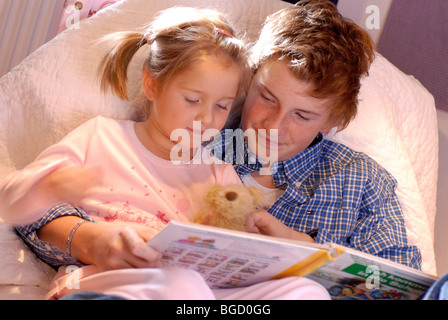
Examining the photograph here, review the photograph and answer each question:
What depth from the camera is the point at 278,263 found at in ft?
2.93

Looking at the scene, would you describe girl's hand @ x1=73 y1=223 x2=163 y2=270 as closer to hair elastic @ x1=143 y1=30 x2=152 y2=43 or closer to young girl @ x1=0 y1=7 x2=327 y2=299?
young girl @ x1=0 y1=7 x2=327 y2=299

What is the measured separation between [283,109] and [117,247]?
461mm

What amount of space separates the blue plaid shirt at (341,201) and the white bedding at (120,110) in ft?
0.42

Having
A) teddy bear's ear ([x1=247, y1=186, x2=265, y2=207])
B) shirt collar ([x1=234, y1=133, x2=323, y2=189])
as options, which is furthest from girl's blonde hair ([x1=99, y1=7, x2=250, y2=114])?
teddy bear's ear ([x1=247, y1=186, x2=265, y2=207])

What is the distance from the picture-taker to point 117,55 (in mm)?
1228

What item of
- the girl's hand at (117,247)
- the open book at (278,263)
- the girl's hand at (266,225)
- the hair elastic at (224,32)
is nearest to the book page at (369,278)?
the open book at (278,263)

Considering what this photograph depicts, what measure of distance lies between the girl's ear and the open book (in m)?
0.41

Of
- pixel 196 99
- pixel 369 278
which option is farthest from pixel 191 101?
pixel 369 278

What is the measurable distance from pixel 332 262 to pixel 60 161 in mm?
542

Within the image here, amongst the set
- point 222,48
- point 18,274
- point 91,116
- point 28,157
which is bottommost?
point 18,274
